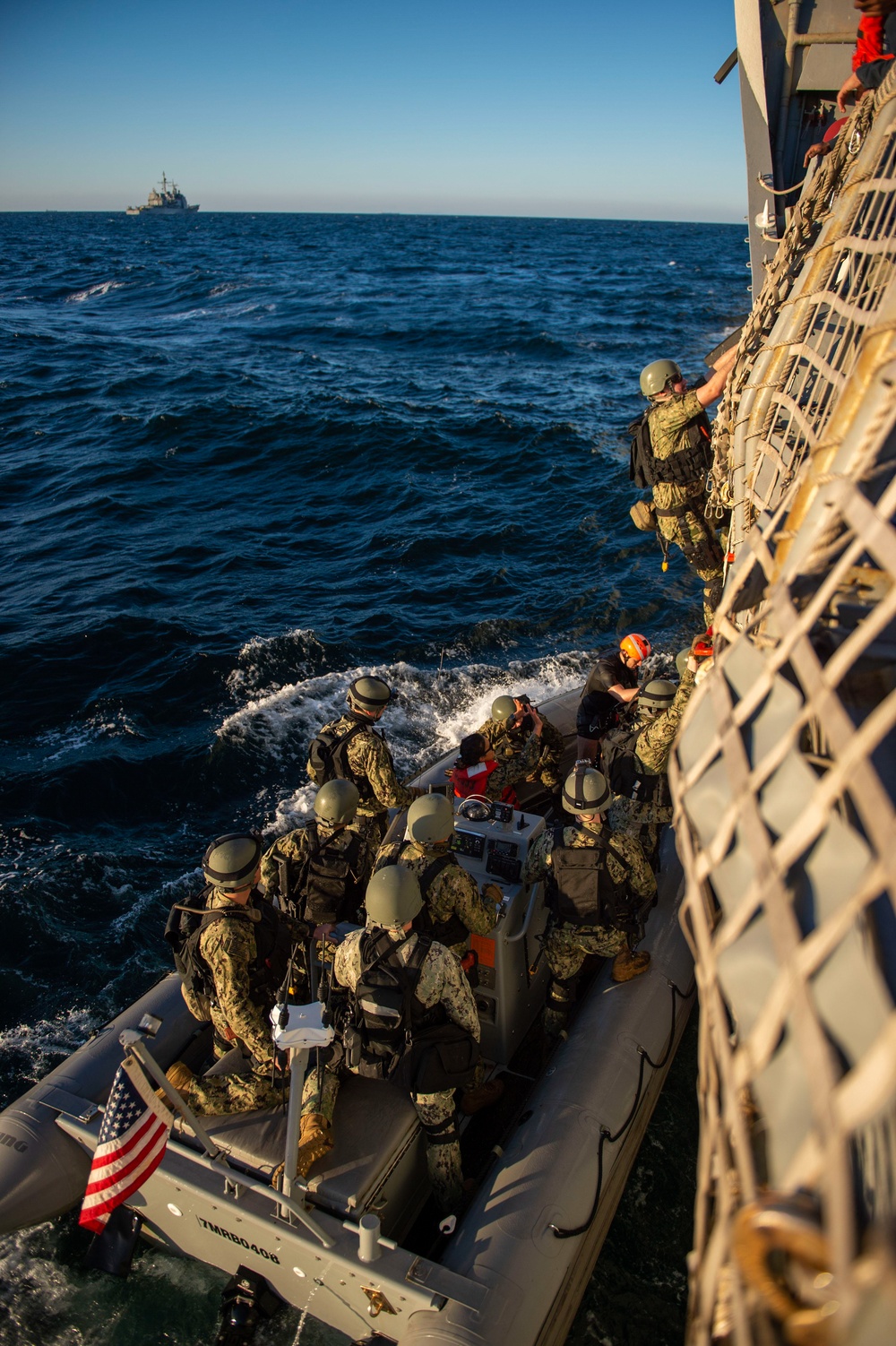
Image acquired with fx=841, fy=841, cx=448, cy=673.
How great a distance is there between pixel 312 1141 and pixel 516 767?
324 cm

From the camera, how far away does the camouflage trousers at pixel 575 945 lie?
4.67m

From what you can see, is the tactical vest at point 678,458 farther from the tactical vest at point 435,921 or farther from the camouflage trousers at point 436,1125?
the camouflage trousers at point 436,1125

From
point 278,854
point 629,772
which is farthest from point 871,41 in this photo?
point 278,854

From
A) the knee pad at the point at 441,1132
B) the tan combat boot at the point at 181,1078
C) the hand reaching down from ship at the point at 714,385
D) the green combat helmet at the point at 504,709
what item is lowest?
the knee pad at the point at 441,1132

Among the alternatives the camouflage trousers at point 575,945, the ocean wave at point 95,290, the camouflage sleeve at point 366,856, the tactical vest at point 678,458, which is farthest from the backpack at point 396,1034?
the ocean wave at point 95,290

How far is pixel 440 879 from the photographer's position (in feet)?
13.8

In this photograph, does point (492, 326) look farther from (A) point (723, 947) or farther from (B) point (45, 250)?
(B) point (45, 250)

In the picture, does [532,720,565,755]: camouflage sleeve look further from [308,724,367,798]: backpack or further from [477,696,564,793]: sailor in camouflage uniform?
[308,724,367,798]: backpack

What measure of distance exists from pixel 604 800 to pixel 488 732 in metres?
1.94

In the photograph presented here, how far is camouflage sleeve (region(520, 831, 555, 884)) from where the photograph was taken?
4.61 meters

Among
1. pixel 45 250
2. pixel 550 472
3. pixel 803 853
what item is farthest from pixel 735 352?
pixel 45 250

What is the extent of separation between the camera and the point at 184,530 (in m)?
15.6

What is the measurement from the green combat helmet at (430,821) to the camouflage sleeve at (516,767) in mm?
2107

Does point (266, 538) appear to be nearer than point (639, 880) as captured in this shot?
No
